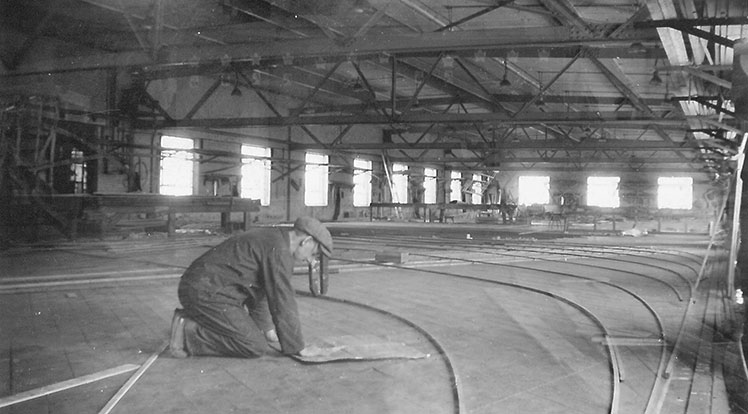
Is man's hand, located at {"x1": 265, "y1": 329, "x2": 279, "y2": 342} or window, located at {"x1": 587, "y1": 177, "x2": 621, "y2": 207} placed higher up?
window, located at {"x1": 587, "y1": 177, "x2": 621, "y2": 207}

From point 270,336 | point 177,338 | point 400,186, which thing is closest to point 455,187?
point 400,186

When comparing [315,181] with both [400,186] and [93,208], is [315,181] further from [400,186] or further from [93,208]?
[93,208]

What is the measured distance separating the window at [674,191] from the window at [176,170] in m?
29.6

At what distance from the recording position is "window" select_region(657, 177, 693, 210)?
116 feet

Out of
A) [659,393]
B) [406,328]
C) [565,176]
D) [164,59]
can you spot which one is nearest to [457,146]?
[164,59]

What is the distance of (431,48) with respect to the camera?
754cm

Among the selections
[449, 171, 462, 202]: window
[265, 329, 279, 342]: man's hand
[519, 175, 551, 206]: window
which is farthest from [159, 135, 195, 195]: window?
[519, 175, 551, 206]: window

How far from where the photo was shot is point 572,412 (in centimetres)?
304

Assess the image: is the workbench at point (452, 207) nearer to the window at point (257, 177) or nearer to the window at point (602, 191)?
the window at point (257, 177)

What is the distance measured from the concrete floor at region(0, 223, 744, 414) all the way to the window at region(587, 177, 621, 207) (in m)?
29.9

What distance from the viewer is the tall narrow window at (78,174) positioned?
13.0 metres

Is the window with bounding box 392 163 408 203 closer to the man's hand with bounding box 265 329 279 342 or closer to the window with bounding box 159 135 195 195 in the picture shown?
the window with bounding box 159 135 195 195

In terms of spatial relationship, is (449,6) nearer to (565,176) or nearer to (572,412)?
(572,412)

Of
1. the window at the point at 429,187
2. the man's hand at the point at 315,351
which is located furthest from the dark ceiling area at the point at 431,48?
the window at the point at 429,187
